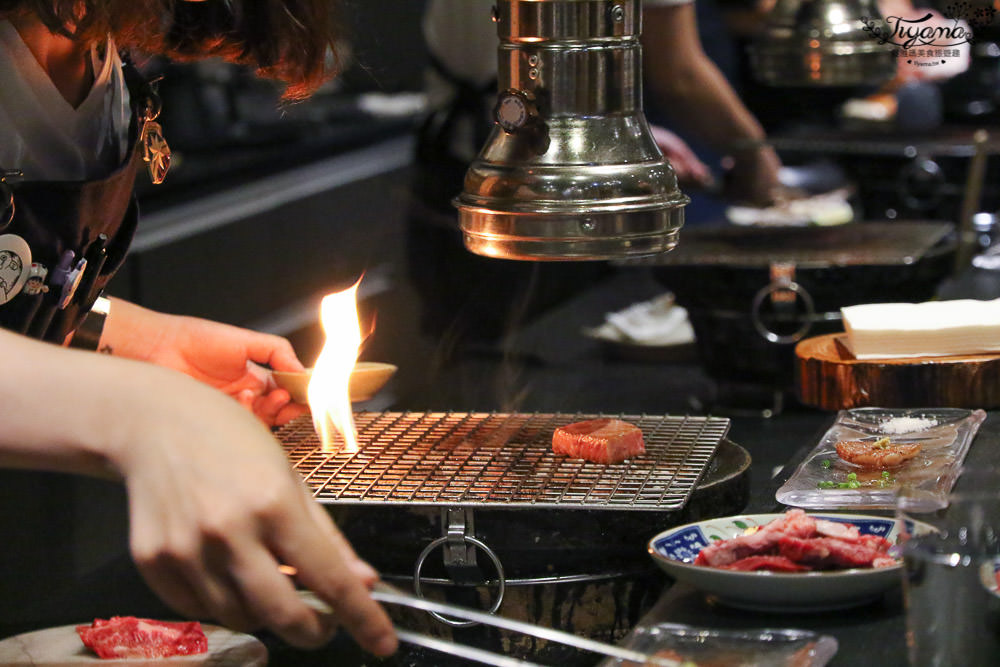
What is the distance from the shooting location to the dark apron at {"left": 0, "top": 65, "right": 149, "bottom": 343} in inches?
66.2

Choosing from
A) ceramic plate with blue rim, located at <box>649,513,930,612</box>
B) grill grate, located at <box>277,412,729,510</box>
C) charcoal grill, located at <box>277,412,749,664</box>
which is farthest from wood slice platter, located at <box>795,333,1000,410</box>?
ceramic plate with blue rim, located at <box>649,513,930,612</box>

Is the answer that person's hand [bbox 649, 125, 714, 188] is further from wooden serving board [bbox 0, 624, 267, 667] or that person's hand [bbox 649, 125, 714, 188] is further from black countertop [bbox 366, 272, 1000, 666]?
wooden serving board [bbox 0, 624, 267, 667]

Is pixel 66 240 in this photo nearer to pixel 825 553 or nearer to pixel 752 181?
pixel 825 553

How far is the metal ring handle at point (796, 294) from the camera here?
2320 mm

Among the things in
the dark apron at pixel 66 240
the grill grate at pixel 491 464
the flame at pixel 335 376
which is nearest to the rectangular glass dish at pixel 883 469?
the grill grate at pixel 491 464

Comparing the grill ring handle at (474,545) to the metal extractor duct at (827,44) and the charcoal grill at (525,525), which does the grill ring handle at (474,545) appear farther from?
Result: the metal extractor duct at (827,44)

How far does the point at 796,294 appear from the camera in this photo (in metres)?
2.35

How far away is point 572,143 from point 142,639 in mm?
746

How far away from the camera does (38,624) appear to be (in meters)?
1.61

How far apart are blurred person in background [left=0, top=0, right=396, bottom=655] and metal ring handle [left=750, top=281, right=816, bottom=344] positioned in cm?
87

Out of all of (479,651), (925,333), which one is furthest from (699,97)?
(479,651)

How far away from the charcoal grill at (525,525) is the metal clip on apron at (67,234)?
44 cm

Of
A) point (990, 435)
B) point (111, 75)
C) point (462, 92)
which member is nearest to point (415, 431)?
point (111, 75)

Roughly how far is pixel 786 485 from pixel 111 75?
112cm
